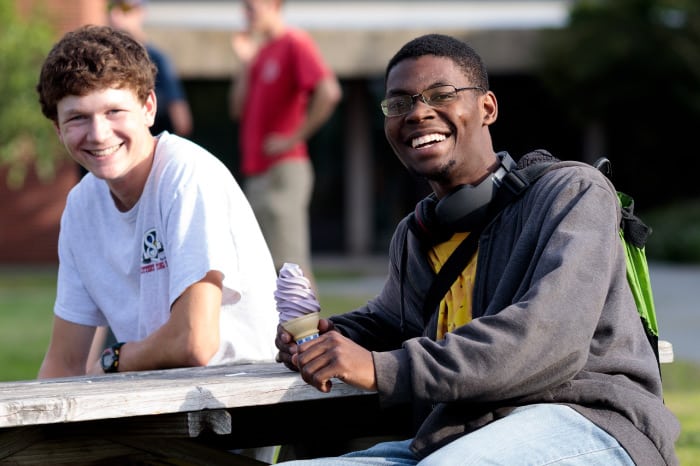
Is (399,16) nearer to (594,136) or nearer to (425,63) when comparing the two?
(594,136)

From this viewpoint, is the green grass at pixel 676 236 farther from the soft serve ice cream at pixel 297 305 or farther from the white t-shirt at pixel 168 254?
the soft serve ice cream at pixel 297 305

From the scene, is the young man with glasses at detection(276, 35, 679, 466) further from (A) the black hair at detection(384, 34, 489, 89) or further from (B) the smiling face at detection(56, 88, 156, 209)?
(B) the smiling face at detection(56, 88, 156, 209)

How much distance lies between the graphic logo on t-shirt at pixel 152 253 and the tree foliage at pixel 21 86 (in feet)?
49.8

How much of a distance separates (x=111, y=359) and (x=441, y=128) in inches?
51.6

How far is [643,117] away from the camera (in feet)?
78.4

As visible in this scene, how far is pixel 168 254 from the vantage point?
3834mm

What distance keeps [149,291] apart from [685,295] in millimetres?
11423

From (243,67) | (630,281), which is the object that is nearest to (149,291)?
(630,281)

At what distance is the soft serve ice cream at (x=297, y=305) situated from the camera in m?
3.13

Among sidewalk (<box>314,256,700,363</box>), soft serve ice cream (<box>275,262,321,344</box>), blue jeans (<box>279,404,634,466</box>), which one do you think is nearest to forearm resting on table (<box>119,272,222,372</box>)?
soft serve ice cream (<box>275,262,321,344</box>)

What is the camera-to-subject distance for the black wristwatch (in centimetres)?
384

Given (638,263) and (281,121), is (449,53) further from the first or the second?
(281,121)

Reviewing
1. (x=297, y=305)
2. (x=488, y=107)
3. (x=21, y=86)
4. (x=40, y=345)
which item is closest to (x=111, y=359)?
(x=297, y=305)

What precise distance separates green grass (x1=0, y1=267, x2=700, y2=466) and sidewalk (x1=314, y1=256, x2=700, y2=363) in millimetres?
759
